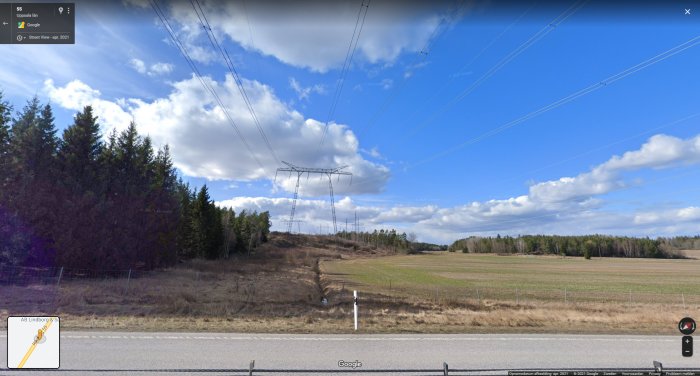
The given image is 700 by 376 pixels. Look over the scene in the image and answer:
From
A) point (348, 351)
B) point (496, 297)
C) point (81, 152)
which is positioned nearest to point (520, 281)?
point (496, 297)

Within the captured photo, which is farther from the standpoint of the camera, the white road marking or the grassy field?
the grassy field

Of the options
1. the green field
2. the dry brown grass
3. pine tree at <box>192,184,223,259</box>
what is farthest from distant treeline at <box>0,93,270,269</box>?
the green field

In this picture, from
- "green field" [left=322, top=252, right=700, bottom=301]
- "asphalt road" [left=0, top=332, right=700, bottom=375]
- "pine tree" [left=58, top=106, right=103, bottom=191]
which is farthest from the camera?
"green field" [left=322, top=252, right=700, bottom=301]

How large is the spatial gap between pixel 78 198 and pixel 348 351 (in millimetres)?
32745

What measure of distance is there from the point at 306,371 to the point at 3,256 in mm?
32159

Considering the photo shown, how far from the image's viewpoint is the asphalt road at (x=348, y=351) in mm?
7449

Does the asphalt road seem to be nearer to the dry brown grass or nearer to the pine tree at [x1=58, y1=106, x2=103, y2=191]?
the dry brown grass

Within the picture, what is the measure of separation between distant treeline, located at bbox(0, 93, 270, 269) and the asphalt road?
25.3 m

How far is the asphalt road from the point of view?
745cm

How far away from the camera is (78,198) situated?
31.8 m

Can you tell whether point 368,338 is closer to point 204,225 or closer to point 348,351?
point 348,351

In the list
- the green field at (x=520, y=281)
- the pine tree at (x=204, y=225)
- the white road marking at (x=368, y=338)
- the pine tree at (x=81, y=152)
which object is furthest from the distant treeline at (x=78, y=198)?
the white road marking at (x=368, y=338)

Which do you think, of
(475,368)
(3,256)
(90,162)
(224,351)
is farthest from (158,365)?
(90,162)

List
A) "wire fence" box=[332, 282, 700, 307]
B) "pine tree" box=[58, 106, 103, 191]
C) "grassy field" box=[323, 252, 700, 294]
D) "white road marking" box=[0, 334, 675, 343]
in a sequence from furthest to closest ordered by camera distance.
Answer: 1. "grassy field" box=[323, 252, 700, 294]
2. "pine tree" box=[58, 106, 103, 191]
3. "wire fence" box=[332, 282, 700, 307]
4. "white road marking" box=[0, 334, 675, 343]
